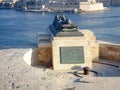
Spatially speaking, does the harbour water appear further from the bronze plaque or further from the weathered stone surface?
the bronze plaque

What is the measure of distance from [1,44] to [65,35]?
17.7 meters

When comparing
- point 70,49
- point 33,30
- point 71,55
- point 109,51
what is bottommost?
point 33,30

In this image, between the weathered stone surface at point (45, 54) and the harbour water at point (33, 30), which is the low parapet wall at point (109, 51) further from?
the harbour water at point (33, 30)

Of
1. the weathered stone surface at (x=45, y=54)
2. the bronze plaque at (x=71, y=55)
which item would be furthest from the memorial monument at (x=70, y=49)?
the weathered stone surface at (x=45, y=54)

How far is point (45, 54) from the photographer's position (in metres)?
13.1

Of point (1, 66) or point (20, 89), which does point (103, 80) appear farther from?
point (1, 66)

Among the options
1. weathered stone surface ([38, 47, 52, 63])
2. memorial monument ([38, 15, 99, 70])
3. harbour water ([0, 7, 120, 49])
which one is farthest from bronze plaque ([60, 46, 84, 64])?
harbour water ([0, 7, 120, 49])

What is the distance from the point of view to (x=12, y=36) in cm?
3509

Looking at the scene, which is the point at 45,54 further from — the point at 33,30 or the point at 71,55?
the point at 33,30

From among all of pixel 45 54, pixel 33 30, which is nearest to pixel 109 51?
pixel 45 54

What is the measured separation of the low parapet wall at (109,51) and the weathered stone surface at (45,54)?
1.99 m

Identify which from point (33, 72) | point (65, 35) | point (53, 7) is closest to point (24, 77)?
point (33, 72)

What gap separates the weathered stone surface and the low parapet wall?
1990 millimetres

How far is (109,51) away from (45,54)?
7.69 feet
